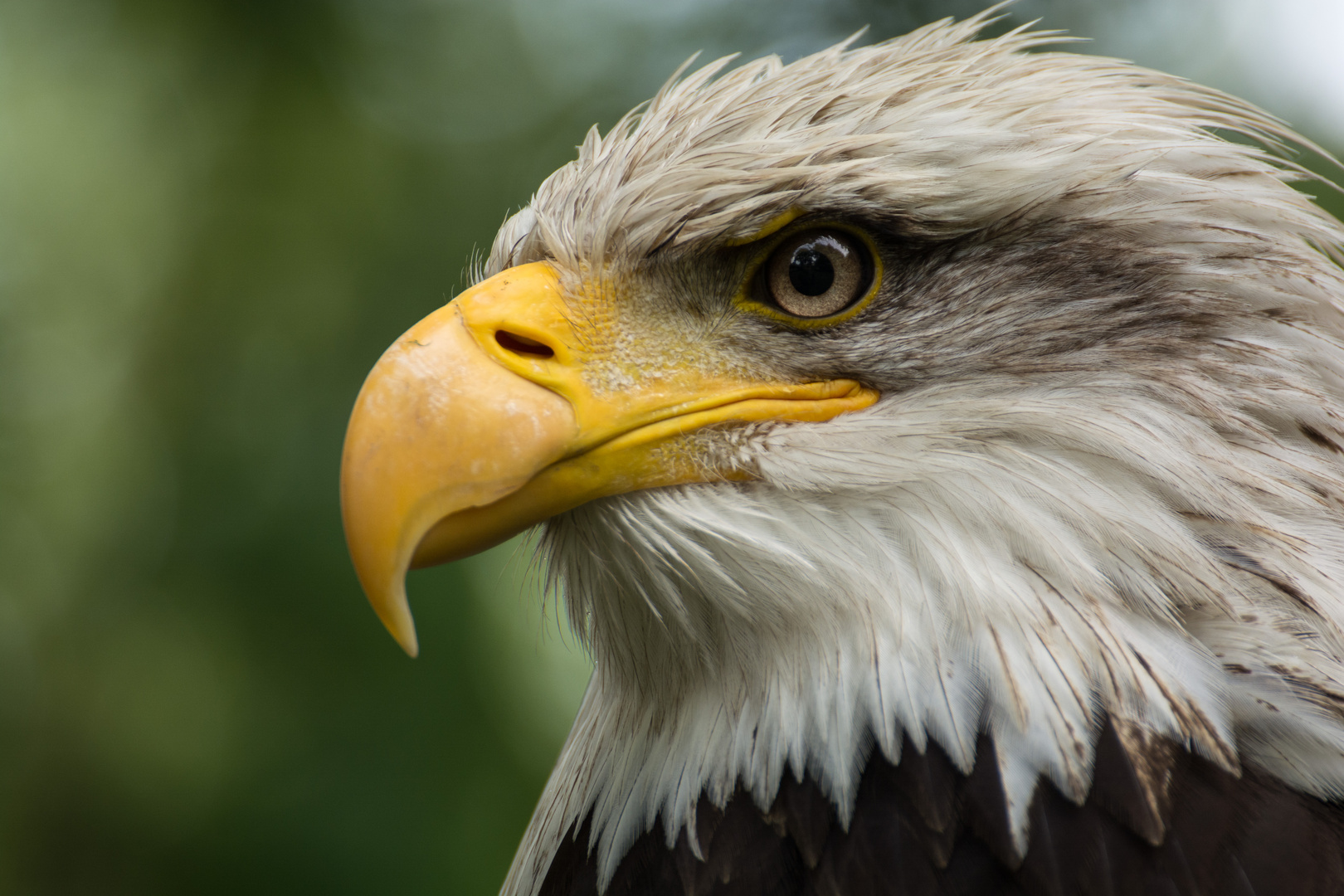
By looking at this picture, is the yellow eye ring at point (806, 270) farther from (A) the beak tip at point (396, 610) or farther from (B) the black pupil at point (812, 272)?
(A) the beak tip at point (396, 610)

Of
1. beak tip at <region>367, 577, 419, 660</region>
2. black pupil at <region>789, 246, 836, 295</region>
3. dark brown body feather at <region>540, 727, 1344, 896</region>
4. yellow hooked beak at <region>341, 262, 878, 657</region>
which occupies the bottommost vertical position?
dark brown body feather at <region>540, 727, 1344, 896</region>

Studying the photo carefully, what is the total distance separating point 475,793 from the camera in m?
4.90

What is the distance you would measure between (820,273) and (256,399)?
16.4ft

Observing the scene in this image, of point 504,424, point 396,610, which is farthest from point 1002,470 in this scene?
point 396,610

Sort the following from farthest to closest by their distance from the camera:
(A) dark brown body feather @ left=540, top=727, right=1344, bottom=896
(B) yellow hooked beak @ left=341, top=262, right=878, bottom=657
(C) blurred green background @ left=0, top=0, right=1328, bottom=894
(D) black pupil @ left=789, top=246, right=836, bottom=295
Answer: (C) blurred green background @ left=0, top=0, right=1328, bottom=894, (D) black pupil @ left=789, top=246, right=836, bottom=295, (B) yellow hooked beak @ left=341, top=262, right=878, bottom=657, (A) dark brown body feather @ left=540, top=727, right=1344, bottom=896

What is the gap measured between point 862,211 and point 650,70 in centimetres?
500

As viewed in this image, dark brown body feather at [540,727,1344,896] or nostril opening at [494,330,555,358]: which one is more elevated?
nostril opening at [494,330,555,358]

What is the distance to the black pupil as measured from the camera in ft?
4.09

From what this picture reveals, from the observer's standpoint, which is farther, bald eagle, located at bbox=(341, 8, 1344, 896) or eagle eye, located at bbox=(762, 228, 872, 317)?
eagle eye, located at bbox=(762, 228, 872, 317)

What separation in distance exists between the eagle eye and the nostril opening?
0.30m

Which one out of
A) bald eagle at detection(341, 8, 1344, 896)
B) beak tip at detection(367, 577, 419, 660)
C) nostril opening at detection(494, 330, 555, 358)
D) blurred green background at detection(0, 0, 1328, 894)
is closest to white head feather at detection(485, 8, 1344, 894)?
bald eagle at detection(341, 8, 1344, 896)

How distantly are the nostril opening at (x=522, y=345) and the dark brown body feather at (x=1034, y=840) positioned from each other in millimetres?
572

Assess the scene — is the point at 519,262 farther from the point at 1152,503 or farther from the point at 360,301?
the point at 360,301

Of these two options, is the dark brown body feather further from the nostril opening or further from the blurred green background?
the blurred green background
